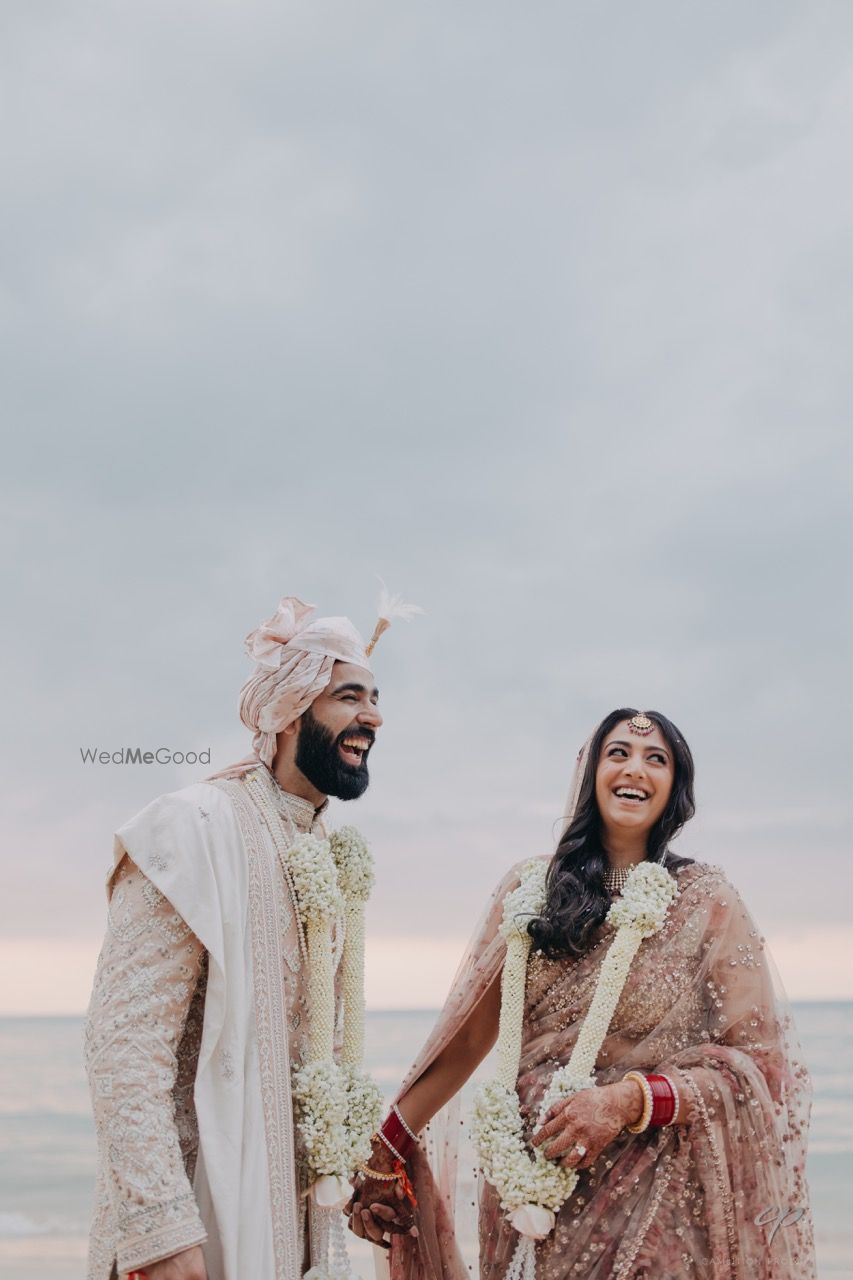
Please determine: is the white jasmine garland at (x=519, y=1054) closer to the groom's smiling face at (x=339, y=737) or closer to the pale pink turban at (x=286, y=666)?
the groom's smiling face at (x=339, y=737)

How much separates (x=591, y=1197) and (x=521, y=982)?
58 centimetres

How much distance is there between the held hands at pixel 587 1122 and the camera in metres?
3.75

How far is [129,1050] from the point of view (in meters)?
3.40

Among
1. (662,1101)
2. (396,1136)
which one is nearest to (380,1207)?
(396,1136)

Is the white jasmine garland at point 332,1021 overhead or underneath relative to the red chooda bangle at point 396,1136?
overhead

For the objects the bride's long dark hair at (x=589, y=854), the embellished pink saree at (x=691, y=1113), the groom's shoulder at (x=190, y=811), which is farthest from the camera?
the bride's long dark hair at (x=589, y=854)

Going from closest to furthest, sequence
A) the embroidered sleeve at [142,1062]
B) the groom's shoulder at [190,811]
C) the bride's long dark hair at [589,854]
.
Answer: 1. the embroidered sleeve at [142,1062]
2. the groom's shoulder at [190,811]
3. the bride's long dark hair at [589,854]

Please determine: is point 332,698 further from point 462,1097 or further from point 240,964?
point 462,1097

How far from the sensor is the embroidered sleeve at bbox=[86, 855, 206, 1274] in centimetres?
329

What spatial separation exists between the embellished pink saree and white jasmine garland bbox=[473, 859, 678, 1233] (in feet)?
0.23

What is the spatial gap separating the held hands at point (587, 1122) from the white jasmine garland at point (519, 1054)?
33 mm

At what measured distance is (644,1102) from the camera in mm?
3824

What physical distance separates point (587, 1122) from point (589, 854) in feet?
2.60

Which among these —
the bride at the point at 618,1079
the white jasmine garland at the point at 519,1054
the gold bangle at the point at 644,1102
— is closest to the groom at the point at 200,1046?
the white jasmine garland at the point at 519,1054
